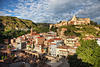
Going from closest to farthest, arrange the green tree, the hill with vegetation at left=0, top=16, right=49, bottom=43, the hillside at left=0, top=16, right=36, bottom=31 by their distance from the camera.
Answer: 1. the green tree
2. the hill with vegetation at left=0, top=16, right=49, bottom=43
3. the hillside at left=0, top=16, right=36, bottom=31

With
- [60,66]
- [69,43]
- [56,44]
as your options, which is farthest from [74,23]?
[60,66]

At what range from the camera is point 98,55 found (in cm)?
851

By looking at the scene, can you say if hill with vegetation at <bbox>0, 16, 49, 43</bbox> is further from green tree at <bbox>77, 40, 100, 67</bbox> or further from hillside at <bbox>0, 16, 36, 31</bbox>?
green tree at <bbox>77, 40, 100, 67</bbox>

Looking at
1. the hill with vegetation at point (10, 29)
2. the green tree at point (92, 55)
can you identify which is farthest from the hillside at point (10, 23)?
the green tree at point (92, 55)

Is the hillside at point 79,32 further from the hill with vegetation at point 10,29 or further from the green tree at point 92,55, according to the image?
the green tree at point 92,55

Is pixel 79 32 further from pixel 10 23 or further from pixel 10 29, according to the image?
pixel 10 23

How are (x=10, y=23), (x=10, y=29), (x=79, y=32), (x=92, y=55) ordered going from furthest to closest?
(x=10, y=23) → (x=10, y=29) → (x=79, y=32) → (x=92, y=55)

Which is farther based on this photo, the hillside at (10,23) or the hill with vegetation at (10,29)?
the hillside at (10,23)

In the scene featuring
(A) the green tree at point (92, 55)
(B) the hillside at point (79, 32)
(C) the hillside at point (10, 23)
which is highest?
(C) the hillside at point (10, 23)

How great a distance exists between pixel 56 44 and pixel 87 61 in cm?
1324

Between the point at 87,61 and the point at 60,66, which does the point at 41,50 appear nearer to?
the point at 60,66

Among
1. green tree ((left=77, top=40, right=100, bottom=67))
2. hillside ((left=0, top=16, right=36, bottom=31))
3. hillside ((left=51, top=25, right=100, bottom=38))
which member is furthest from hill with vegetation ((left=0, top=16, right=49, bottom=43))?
green tree ((left=77, top=40, right=100, bottom=67))

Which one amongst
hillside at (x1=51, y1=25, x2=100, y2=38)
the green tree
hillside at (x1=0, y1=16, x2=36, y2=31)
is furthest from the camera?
hillside at (x1=0, y1=16, x2=36, y2=31)

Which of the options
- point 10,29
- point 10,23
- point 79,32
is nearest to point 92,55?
point 79,32
